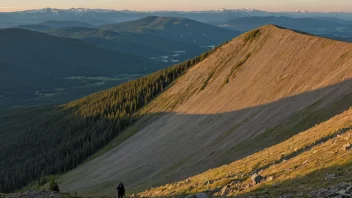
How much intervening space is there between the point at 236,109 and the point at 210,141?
17.3 metres

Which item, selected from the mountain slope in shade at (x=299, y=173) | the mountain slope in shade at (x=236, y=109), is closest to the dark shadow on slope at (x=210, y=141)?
the mountain slope in shade at (x=236, y=109)

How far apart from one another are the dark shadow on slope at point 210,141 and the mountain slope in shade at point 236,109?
0.73ft

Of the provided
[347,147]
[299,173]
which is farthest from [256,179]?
[347,147]

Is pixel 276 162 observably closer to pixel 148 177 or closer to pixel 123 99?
pixel 148 177

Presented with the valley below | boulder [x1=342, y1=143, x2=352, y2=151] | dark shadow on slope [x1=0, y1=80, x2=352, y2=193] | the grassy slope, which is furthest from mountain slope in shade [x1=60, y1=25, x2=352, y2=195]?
boulder [x1=342, y1=143, x2=352, y2=151]

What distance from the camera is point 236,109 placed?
9819cm

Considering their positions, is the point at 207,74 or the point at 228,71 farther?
the point at 207,74

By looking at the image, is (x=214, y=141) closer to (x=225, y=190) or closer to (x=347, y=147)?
(x=225, y=190)

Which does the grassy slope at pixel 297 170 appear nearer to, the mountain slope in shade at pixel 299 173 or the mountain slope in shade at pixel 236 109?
the mountain slope in shade at pixel 299 173

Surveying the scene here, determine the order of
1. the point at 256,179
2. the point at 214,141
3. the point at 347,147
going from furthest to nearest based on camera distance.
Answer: the point at 214,141, the point at 256,179, the point at 347,147

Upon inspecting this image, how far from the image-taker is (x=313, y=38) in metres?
111

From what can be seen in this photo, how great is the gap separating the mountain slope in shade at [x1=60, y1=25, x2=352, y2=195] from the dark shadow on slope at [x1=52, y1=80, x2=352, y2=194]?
22 centimetres

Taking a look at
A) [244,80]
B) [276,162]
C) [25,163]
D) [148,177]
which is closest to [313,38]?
[244,80]

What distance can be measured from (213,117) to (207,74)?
43590 mm
